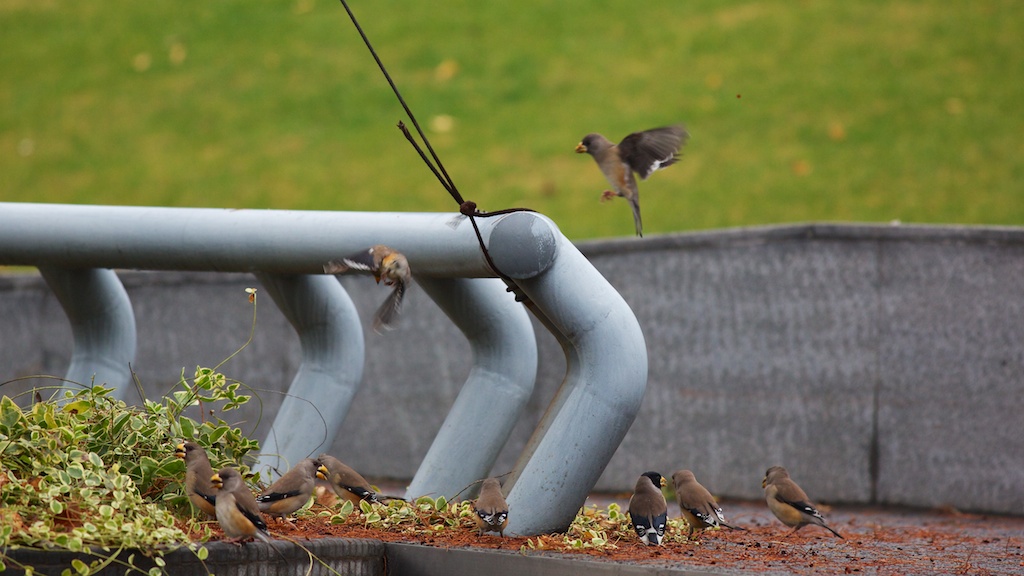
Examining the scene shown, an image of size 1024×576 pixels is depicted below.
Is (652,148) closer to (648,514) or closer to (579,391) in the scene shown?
(579,391)

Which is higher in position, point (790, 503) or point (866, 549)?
point (790, 503)

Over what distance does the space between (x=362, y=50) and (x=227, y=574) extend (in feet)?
43.7

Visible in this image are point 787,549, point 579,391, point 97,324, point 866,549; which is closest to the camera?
point 579,391

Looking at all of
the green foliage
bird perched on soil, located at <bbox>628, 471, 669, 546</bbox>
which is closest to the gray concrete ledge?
the green foliage

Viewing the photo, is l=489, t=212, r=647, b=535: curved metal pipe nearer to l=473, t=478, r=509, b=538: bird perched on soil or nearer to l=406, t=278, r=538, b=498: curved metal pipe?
l=473, t=478, r=509, b=538: bird perched on soil

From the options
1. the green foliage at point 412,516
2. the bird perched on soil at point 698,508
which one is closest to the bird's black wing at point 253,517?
the green foliage at point 412,516

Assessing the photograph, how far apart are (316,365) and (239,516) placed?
1675 mm

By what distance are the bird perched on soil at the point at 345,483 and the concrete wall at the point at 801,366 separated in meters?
3.40

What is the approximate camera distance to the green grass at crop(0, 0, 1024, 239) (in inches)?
496

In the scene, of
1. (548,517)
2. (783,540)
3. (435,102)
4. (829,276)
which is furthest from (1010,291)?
(435,102)

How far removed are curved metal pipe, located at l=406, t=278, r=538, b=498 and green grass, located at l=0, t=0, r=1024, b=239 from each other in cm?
692

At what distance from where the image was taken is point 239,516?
14.3ft

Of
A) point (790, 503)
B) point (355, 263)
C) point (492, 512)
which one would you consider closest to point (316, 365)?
point (355, 263)

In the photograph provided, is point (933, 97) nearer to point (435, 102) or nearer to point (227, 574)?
point (435, 102)
